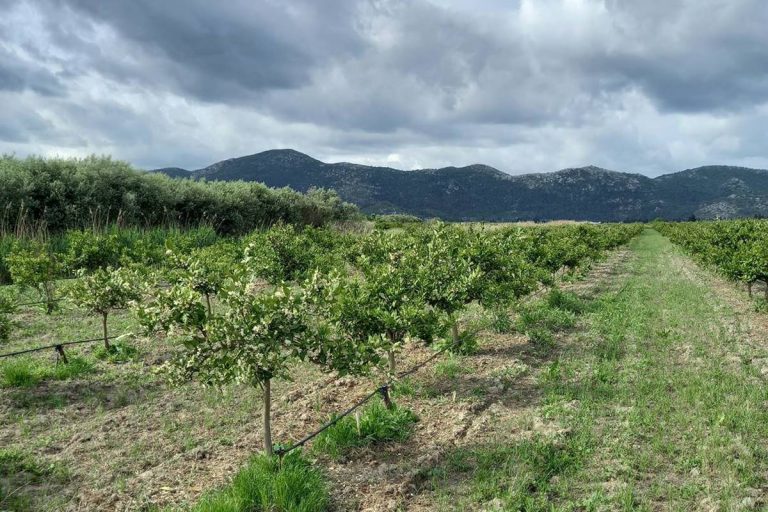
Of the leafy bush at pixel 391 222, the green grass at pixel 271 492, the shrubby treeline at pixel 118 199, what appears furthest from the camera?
the leafy bush at pixel 391 222

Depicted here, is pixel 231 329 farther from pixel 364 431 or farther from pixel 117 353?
pixel 117 353

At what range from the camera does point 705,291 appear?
893 inches

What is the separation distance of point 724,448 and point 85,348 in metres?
13.3

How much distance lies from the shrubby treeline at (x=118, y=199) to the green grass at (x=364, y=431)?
23533mm

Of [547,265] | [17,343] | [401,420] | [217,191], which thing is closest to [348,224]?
[217,191]

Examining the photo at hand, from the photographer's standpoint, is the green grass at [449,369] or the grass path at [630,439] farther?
the green grass at [449,369]

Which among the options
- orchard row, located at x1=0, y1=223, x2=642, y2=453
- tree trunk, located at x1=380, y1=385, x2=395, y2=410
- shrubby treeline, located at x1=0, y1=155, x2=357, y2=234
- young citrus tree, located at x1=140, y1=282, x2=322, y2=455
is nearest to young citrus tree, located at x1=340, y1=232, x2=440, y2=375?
orchard row, located at x1=0, y1=223, x2=642, y2=453

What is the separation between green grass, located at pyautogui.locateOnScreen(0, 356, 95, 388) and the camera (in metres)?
9.66

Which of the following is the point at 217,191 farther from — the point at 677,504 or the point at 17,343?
the point at 677,504

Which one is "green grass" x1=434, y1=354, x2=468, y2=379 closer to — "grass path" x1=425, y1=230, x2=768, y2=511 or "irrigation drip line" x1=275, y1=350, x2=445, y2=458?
"irrigation drip line" x1=275, y1=350, x2=445, y2=458

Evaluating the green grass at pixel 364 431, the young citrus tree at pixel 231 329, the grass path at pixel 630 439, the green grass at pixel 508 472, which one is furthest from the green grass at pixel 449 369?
the young citrus tree at pixel 231 329

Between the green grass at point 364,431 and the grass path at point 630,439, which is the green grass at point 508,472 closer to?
the grass path at point 630,439

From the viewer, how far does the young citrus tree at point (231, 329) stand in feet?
20.1

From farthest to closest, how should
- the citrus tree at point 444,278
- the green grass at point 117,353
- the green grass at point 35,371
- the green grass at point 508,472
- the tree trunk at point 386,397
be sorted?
the green grass at point 117,353, the citrus tree at point 444,278, the green grass at point 35,371, the tree trunk at point 386,397, the green grass at point 508,472
